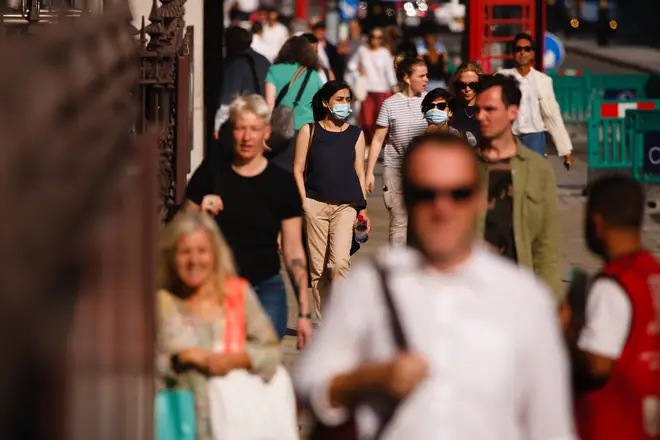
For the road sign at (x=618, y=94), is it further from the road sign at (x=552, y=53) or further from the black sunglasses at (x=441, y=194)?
the black sunglasses at (x=441, y=194)

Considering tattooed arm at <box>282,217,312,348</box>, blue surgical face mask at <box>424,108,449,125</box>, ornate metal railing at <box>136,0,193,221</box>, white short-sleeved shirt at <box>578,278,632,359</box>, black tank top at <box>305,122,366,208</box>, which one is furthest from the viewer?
blue surgical face mask at <box>424,108,449,125</box>

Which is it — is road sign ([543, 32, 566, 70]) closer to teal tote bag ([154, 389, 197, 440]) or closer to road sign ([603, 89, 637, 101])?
road sign ([603, 89, 637, 101])

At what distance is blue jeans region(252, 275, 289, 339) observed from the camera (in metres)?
7.12

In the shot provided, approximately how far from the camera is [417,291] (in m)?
3.60

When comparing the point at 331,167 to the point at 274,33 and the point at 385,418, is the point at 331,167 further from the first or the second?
the point at 274,33

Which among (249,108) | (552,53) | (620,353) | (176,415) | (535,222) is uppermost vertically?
(552,53)

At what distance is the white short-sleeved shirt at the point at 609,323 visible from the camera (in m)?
4.82

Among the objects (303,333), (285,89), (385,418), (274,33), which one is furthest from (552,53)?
(385,418)

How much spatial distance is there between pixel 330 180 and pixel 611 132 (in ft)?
28.4

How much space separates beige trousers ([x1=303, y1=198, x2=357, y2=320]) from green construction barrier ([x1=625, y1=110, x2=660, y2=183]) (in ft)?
24.0

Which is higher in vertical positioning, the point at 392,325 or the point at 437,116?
the point at 437,116

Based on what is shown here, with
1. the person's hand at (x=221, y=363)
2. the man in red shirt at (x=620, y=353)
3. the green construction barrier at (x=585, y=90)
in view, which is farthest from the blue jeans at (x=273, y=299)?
the green construction barrier at (x=585, y=90)

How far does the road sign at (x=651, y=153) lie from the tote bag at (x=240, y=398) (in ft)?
38.7

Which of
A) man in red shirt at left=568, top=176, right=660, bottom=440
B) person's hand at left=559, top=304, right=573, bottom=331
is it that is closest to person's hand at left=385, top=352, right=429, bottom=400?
man in red shirt at left=568, top=176, right=660, bottom=440
